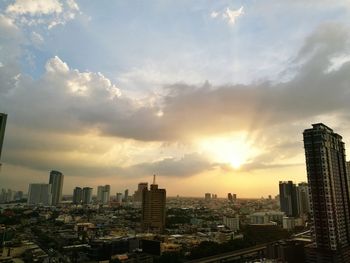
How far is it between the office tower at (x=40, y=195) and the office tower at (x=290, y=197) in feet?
317

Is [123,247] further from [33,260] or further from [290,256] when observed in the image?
[290,256]

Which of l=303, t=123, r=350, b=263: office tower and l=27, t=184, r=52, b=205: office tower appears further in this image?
l=27, t=184, r=52, b=205: office tower

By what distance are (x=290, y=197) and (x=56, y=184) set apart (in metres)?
100

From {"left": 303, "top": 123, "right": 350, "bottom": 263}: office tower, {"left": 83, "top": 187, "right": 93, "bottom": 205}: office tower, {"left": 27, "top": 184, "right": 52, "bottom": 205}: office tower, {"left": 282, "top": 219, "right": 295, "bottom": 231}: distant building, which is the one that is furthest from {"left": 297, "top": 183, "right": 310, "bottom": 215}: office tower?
{"left": 27, "top": 184, "right": 52, "bottom": 205}: office tower

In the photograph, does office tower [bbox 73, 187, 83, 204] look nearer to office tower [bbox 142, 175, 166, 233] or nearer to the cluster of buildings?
the cluster of buildings

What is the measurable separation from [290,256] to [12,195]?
6309 inches

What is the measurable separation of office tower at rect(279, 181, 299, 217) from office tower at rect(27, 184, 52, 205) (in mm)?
96652

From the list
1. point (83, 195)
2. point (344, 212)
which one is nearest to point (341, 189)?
point (344, 212)

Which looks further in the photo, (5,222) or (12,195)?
(12,195)

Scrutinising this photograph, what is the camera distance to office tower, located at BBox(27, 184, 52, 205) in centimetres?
12838

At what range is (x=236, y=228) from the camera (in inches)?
2628

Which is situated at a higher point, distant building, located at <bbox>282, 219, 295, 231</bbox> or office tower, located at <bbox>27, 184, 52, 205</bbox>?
office tower, located at <bbox>27, 184, 52, 205</bbox>

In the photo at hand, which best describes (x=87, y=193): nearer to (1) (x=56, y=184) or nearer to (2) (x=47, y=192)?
(1) (x=56, y=184)

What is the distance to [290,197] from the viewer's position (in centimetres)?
7600
